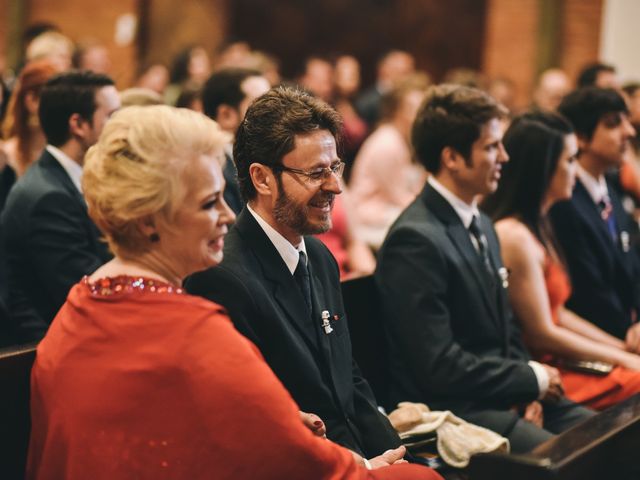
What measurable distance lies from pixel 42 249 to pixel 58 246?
6 cm

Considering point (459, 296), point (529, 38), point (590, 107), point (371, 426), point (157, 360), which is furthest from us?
point (529, 38)

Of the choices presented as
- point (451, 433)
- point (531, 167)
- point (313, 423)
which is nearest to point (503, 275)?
point (531, 167)

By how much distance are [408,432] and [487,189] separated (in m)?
0.97

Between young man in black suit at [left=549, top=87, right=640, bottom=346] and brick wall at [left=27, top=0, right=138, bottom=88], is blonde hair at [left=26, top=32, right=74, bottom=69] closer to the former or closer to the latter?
young man in black suit at [left=549, top=87, right=640, bottom=346]

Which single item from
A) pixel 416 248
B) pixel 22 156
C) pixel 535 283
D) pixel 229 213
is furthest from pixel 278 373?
pixel 22 156

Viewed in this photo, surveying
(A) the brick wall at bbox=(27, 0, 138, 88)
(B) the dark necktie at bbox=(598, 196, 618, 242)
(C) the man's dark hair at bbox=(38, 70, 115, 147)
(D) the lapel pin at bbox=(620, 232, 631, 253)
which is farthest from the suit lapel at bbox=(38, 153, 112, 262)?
(A) the brick wall at bbox=(27, 0, 138, 88)

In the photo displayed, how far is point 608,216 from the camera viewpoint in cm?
461

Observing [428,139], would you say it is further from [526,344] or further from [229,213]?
[229,213]

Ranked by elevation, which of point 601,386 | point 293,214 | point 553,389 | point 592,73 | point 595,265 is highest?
point 293,214

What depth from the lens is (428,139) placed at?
11.5ft

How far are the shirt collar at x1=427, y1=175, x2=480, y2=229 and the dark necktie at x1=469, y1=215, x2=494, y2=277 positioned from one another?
0.02 metres

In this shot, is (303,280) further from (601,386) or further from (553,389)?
(601,386)

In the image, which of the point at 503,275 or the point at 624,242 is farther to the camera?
the point at 624,242

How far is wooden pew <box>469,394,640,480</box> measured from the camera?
1923 millimetres
